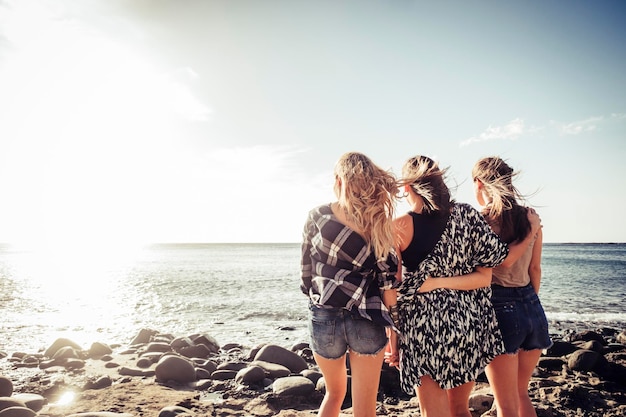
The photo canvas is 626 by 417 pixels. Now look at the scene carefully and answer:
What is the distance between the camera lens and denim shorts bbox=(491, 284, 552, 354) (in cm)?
314

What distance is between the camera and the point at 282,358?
811 centimetres

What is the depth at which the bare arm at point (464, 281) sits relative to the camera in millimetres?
2879

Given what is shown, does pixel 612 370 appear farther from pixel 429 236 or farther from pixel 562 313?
pixel 562 313

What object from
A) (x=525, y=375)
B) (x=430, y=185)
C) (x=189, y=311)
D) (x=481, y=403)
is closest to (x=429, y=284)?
(x=430, y=185)

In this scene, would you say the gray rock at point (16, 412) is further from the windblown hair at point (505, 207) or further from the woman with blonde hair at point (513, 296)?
the windblown hair at point (505, 207)

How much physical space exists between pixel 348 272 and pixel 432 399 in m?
1.06

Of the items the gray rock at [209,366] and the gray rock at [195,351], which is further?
the gray rock at [195,351]

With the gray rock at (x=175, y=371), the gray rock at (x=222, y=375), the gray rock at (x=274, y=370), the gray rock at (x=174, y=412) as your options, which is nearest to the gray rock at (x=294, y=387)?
the gray rock at (x=274, y=370)

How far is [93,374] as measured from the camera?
25.1ft

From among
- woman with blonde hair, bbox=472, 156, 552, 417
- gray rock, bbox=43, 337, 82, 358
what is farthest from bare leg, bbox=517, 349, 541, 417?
gray rock, bbox=43, 337, 82, 358

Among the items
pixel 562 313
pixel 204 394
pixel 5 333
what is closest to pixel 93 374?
pixel 204 394

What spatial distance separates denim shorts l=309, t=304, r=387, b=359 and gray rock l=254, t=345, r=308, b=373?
5.45 m

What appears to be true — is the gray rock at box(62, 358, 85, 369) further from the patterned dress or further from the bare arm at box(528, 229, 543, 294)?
the bare arm at box(528, 229, 543, 294)

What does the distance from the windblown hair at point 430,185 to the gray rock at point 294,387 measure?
4.39 metres
